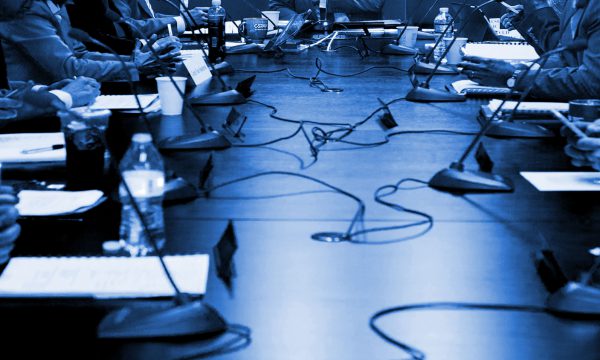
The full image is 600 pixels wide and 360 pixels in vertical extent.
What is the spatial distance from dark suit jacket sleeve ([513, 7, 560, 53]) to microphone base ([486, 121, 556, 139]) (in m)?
1.25

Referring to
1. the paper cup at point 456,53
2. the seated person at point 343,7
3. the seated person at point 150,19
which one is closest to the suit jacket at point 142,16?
the seated person at point 150,19

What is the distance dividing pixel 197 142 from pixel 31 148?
0.34 m

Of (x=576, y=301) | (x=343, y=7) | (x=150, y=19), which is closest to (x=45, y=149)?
(x=576, y=301)

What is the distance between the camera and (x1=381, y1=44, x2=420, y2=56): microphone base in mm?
3824

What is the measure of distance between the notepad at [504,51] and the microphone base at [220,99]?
125cm

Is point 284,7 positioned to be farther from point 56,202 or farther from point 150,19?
point 56,202

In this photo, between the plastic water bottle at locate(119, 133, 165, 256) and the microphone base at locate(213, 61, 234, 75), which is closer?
the plastic water bottle at locate(119, 133, 165, 256)

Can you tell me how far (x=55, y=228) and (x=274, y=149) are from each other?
65cm

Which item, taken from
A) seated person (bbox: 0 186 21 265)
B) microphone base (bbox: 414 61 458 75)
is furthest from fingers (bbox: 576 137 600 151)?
microphone base (bbox: 414 61 458 75)

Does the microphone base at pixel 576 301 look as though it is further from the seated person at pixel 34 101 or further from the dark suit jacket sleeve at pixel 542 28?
the dark suit jacket sleeve at pixel 542 28

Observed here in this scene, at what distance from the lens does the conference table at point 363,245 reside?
0.81 metres

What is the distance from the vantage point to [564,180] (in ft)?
4.78

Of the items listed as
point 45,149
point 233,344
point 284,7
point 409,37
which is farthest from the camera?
point 284,7

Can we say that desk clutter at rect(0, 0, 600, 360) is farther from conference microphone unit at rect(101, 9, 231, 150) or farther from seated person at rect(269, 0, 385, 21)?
seated person at rect(269, 0, 385, 21)
